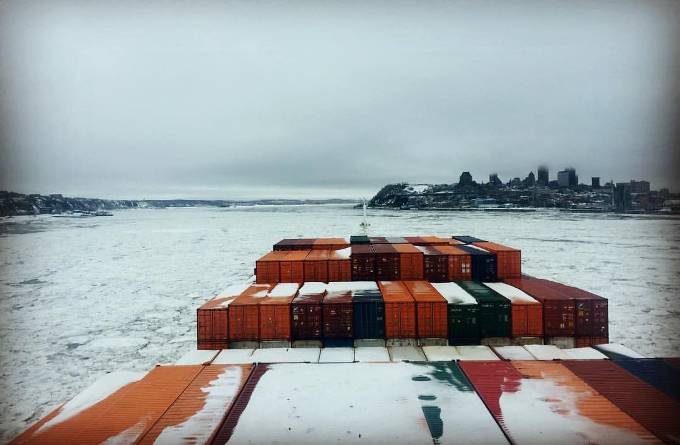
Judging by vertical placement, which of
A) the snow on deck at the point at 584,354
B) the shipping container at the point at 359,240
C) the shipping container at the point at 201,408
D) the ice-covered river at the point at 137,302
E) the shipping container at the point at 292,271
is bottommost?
the ice-covered river at the point at 137,302

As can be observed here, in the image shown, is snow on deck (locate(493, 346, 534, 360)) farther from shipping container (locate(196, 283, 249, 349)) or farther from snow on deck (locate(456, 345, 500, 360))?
shipping container (locate(196, 283, 249, 349))

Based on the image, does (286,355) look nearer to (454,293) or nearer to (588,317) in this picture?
(454,293)

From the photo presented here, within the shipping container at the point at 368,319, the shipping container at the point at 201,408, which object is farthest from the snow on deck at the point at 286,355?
the shipping container at the point at 201,408

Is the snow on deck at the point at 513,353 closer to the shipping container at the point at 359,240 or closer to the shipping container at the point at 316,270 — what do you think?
the shipping container at the point at 316,270

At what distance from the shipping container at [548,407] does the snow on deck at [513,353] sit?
4392mm

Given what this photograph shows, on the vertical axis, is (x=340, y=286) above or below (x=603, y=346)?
above

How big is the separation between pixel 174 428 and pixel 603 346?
52.4ft

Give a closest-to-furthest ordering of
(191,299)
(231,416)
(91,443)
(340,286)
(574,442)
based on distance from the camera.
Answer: (574,442) → (91,443) → (231,416) → (340,286) → (191,299)

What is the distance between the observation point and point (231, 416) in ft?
24.5

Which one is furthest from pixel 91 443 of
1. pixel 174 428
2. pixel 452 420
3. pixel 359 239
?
pixel 359 239

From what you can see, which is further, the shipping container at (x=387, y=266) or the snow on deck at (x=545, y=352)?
the shipping container at (x=387, y=266)

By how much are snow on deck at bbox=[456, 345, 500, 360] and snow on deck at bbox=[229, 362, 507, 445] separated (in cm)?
500

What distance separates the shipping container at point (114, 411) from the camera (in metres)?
7.03

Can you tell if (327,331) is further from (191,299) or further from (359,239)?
(359,239)
